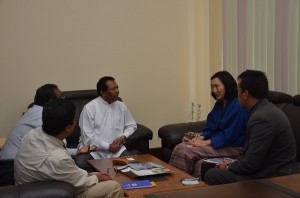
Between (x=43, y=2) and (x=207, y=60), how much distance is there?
2123mm

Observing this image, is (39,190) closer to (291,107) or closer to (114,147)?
(114,147)

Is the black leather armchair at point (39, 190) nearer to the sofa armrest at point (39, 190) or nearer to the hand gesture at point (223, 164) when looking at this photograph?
the sofa armrest at point (39, 190)

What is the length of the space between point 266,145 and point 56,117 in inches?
51.9

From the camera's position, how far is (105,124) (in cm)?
393

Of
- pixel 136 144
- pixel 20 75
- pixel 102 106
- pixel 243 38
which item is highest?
pixel 243 38

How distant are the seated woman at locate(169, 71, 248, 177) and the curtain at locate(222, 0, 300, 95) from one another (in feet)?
2.09

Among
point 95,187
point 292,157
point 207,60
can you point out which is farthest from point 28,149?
point 207,60

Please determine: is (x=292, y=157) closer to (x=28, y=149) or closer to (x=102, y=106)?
(x=28, y=149)

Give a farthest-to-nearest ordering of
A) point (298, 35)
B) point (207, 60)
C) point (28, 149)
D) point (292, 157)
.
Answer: point (207, 60)
point (298, 35)
point (292, 157)
point (28, 149)

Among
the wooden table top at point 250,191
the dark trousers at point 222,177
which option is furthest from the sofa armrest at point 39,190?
the dark trousers at point 222,177

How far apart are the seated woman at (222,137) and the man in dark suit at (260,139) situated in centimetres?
66

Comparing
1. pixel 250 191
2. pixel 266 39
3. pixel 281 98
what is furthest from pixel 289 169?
pixel 266 39

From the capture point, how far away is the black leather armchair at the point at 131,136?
13.0 feet

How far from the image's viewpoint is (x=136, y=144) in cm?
398
